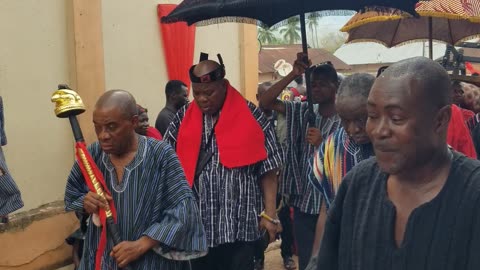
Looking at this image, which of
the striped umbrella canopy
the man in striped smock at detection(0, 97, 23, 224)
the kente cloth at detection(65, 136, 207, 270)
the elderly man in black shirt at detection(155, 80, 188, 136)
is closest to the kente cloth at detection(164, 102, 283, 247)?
the kente cloth at detection(65, 136, 207, 270)

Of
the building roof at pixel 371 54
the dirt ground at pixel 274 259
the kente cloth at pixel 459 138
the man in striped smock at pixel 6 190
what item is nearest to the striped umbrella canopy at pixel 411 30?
the dirt ground at pixel 274 259

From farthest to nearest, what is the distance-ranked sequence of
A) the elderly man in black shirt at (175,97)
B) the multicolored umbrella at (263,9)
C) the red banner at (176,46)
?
the red banner at (176,46)
the elderly man in black shirt at (175,97)
the multicolored umbrella at (263,9)

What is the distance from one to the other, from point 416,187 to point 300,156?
298 cm

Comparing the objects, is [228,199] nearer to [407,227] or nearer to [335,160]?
[335,160]

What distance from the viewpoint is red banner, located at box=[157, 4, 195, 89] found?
8.04 m

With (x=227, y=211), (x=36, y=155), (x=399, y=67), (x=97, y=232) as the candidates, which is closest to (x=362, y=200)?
(x=399, y=67)

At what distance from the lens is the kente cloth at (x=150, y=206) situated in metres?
3.65

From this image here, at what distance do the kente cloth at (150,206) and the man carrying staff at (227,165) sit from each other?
61 cm

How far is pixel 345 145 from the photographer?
3625 mm

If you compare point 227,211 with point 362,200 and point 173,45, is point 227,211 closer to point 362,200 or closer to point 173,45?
point 362,200

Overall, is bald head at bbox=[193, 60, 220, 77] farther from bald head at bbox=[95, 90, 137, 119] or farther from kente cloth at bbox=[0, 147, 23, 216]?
kente cloth at bbox=[0, 147, 23, 216]

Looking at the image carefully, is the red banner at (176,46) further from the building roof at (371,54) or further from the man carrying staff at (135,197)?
the building roof at (371,54)

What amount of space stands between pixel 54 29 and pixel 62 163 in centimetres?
124

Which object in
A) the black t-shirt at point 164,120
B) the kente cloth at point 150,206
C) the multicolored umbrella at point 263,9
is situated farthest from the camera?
the black t-shirt at point 164,120
